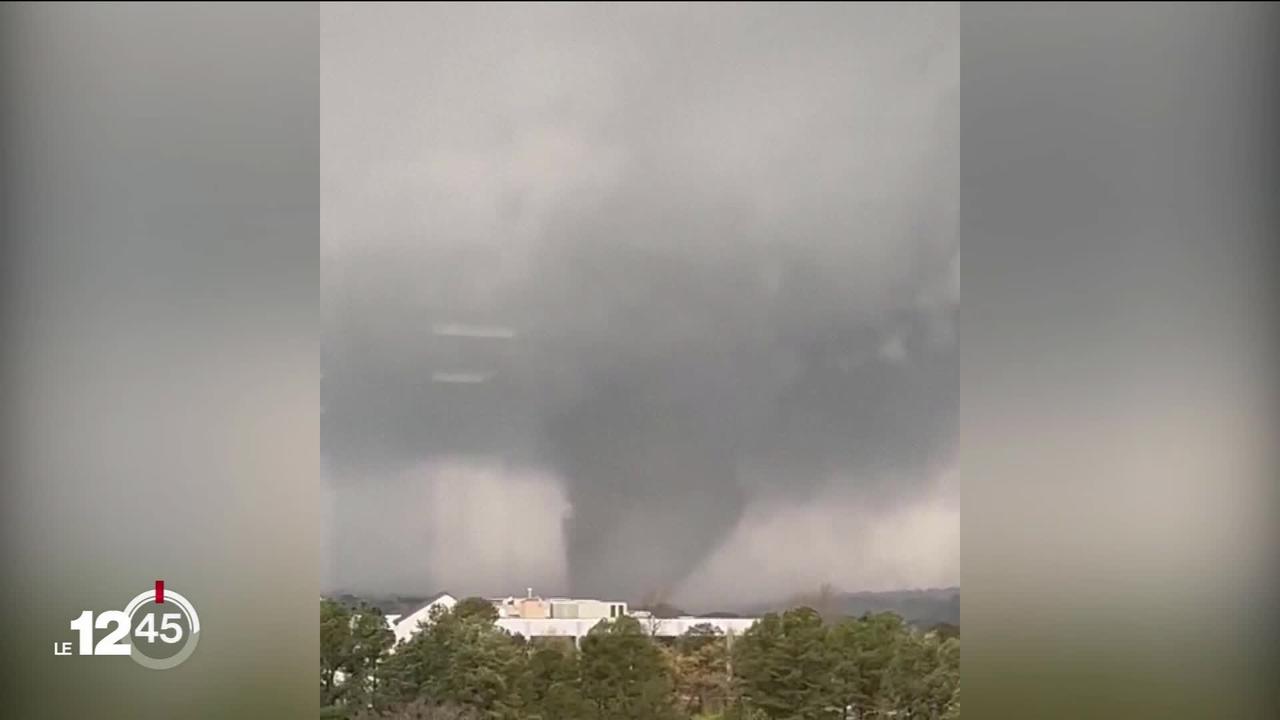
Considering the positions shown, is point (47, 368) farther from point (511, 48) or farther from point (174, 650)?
point (511, 48)

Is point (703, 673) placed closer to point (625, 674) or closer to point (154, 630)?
point (625, 674)

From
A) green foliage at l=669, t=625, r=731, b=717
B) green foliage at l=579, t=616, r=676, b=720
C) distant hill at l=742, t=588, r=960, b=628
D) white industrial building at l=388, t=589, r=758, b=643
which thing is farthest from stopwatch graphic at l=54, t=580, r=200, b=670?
distant hill at l=742, t=588, r=960, b=628

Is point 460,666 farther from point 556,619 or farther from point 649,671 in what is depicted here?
point 649,671

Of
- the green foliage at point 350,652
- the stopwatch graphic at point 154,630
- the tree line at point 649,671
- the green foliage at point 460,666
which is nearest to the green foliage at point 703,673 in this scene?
the tree line at point 649,671

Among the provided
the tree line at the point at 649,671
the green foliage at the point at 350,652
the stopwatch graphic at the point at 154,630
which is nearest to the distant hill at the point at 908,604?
the tree line at the point at 649,671

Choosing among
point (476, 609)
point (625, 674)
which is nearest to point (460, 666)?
point (476, 609)

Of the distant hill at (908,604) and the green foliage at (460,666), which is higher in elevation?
the distant hill at (908,604)

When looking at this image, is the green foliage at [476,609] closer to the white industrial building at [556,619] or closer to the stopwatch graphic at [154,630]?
→ the white industrial building at [556,619]
